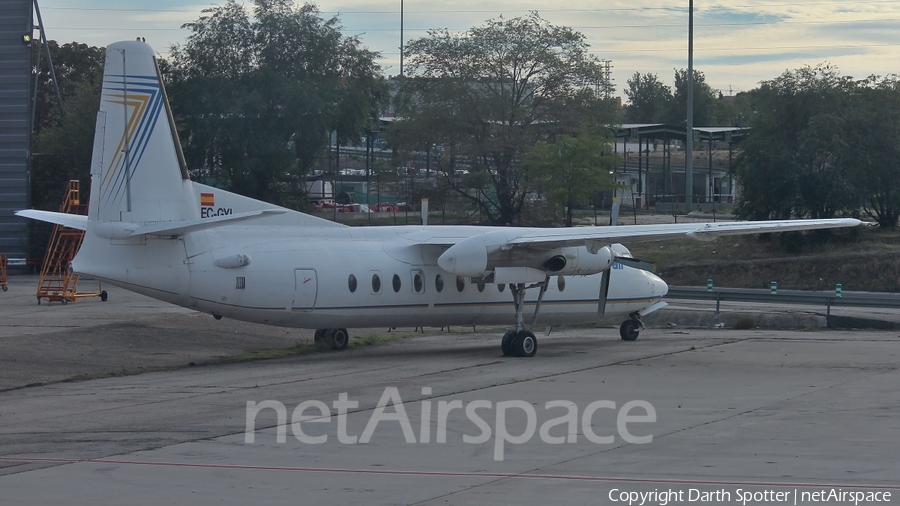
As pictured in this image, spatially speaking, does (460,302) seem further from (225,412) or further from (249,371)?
(225,412)

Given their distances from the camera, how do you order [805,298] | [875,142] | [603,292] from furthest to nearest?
[875,142]
[805,298]
[603,292]

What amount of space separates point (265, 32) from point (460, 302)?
3679 centimetres

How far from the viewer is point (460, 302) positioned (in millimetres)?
21156

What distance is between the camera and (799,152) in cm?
4488

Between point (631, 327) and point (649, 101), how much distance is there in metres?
102

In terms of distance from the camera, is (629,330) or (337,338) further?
(629,330)

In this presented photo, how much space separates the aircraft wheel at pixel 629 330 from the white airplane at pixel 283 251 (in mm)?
2052

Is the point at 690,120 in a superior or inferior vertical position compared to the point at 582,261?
superior

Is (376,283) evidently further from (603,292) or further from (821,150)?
(821,150)

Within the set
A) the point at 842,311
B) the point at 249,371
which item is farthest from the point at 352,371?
the point at 842,311

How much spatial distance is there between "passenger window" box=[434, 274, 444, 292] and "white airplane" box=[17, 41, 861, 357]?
0.12 feet

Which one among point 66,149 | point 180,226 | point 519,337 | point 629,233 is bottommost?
point 519,337

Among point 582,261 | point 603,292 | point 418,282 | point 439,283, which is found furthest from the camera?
point 603,292

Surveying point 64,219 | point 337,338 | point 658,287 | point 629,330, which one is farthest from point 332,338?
point 658,287
